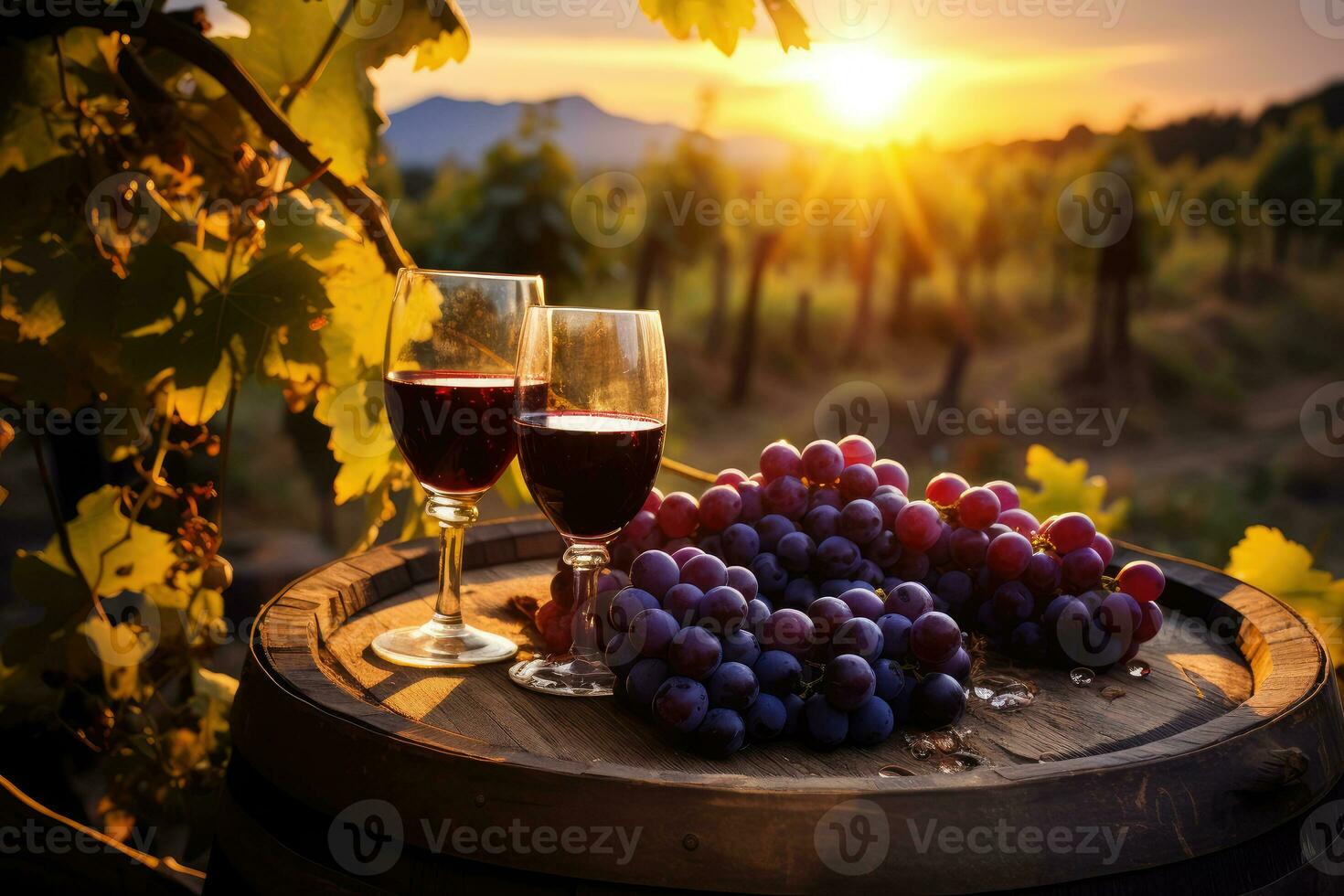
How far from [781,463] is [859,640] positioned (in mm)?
392

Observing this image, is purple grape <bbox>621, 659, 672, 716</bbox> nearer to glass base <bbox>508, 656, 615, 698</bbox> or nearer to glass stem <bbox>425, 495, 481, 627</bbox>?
glass base <bbox>508, 656, 615, 698</bbox>

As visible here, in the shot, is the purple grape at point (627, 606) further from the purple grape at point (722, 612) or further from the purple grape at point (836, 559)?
the purple grape at point (836, 559)

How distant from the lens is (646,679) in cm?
118

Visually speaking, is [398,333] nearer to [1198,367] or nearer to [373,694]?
[373,694]

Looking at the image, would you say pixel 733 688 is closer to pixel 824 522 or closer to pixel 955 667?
pixel 955 667

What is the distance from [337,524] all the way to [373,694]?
905cm

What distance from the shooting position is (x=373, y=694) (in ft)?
4.07

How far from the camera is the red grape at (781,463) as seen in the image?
1537mm

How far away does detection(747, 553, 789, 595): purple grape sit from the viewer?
56.4 inches

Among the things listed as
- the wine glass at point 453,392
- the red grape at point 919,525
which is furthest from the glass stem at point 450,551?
the red grape at point 919,525

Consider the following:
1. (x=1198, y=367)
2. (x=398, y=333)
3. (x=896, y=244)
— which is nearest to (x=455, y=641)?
(x=398, y=333)

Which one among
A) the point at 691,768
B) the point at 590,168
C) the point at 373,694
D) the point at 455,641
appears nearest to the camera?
the point at 691,768

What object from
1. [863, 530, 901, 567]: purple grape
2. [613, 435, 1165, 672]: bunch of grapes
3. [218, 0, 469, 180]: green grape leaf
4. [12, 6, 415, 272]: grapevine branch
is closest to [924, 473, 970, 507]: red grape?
[613, 435, 1165, 672]: bunch of grapes

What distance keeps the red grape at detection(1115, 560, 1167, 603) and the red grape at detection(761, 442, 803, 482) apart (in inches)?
17.0
